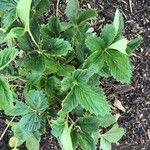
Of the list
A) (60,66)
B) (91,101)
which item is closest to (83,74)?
(91,101)

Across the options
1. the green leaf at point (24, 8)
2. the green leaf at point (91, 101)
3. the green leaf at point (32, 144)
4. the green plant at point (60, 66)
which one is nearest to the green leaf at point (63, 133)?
the green plant at point (60, 66)

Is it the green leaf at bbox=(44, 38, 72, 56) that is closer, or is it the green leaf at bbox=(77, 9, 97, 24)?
the green leaf at bbox=(44, 38, 72, 56)

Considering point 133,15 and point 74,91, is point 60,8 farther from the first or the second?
point 74,91

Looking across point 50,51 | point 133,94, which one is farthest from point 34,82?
point 133,94

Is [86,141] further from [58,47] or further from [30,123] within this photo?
[58,47]

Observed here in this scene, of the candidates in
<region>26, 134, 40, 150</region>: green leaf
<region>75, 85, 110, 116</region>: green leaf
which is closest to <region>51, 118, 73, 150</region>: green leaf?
<region>75, 85, 110, 116</region>: green leaf

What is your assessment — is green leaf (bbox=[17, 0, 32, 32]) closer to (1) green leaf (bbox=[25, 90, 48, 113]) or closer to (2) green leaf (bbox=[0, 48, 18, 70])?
(2) green leaf (bbox=[0, 48, 18, 70])
